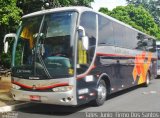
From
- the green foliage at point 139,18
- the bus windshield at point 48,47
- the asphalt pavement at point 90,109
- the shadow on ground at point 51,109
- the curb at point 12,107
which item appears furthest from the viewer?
the green foliage at point 139,18

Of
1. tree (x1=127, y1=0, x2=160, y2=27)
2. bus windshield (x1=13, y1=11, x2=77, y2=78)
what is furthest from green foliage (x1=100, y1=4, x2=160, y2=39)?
bus windshield (x1=13, y1=11, x2=77, y2=78)

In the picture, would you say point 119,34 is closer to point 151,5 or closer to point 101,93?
point 101,93

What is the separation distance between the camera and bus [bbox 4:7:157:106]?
9.88 m

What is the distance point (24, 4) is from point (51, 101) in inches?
473

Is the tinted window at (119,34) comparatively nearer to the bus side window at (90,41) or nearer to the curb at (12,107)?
the bus side window at (90,41)

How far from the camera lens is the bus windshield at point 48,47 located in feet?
32.6

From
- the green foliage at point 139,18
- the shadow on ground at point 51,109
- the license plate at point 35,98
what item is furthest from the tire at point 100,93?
the green foliage at point 139,18

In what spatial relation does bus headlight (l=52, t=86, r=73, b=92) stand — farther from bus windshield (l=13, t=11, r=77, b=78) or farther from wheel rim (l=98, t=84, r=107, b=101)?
wheel rim (l=98, t=84, r=107, b=101)

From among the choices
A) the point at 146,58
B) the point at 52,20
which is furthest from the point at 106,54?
the point at 146,58

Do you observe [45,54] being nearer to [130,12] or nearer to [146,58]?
[146,58]

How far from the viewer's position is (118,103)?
12375mm

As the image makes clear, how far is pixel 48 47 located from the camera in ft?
33.4

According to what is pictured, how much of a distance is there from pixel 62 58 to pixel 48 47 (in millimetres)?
603

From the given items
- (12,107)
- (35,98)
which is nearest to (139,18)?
(12,107)
